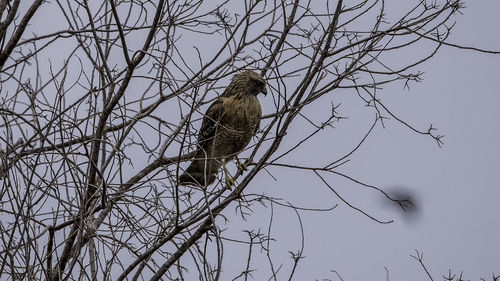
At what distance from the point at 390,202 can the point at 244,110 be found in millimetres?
2330

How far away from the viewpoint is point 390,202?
15.5 ft

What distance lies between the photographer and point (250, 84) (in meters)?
6.85

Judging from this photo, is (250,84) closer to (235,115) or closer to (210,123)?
(235,115)

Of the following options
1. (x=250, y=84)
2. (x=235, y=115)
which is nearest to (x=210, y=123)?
(x=235, y=115)

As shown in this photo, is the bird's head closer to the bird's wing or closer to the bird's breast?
the bird's breast

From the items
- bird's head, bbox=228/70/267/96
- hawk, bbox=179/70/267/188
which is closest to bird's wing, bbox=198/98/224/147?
hawk, bbox=179/70/267/188

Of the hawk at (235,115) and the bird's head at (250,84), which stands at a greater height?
the bird's head at (250,84)

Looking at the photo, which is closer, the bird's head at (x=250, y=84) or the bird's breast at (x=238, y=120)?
the bird's breast at (x=238, y=120)

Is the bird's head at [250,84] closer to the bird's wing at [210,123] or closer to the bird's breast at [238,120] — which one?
the bird's breast at [238,120]

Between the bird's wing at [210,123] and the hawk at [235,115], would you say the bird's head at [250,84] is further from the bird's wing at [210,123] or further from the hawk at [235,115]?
the bird's wing at [210,123]

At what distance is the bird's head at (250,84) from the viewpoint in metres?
6.83

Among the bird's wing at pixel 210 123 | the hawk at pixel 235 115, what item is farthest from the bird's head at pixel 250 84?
the bird's wing at pixel 210 123

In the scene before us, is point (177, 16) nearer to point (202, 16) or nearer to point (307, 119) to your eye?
point (202, 16)

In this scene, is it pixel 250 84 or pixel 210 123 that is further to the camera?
pixel 250 84
